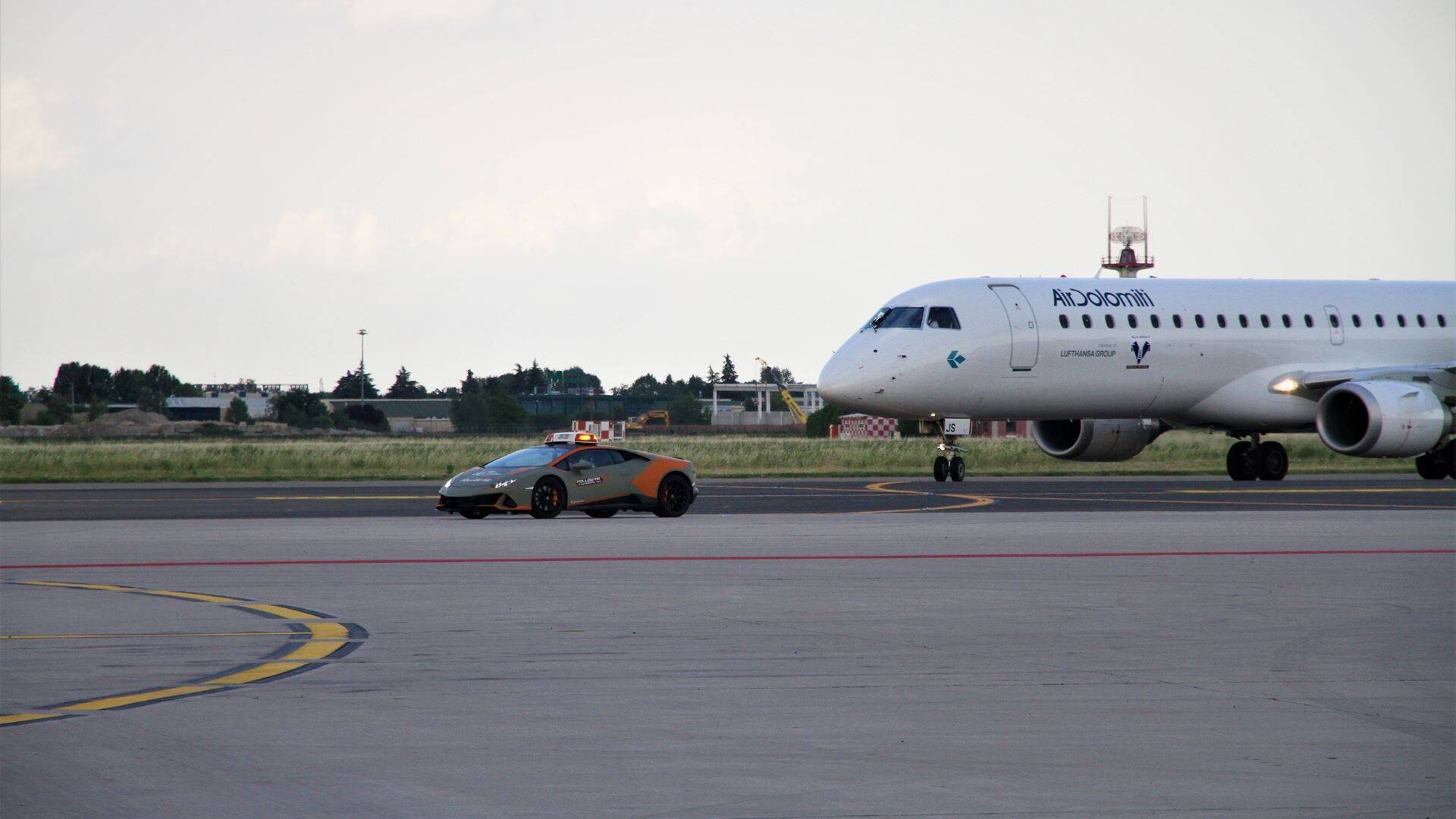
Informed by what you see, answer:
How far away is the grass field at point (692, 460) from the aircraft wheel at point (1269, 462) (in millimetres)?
5022

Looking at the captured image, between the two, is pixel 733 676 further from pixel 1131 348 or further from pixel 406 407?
pixel 406 407

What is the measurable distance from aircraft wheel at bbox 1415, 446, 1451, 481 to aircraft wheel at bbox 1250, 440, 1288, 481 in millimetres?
2803

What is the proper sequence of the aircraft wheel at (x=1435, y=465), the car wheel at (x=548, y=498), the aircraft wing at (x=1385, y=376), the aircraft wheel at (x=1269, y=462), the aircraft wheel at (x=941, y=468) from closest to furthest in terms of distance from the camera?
the car wheel at (x=548, y=498)
the aircraft wheel at (x=941, y=468)
the aircraft wing at (x=1385, y=376)
the aircraft wheel at (x=1435, y=465)
the aircraft wheel at (x=1269, y=462)

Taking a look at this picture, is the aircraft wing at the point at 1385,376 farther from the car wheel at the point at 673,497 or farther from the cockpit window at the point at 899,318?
the car wheel at the point at 673,497

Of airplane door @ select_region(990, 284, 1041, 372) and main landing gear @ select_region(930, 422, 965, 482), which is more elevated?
airplane door @ select_region(990, 284, 1041, 372)

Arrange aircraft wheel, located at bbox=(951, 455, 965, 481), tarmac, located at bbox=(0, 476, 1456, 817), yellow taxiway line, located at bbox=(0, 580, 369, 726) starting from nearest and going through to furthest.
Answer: tarmac, located at bbox=(0, 476, 1456, 817) < yellow taxiway line, located at bbox=(0, 580, 369, 726) < aircraft wheel, located at bbox=(951, 455, 965, 481)

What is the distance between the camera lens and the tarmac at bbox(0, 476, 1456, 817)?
703 cm

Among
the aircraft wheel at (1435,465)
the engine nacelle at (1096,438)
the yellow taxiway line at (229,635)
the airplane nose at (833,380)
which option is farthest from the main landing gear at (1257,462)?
the yellow taxiway line at (229,635)

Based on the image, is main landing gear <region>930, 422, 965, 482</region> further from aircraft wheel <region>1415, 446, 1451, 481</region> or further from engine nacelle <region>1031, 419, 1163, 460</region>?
aircraft wheel <region>1415, 446, 1451, 481</region>

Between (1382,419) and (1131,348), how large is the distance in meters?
5.09

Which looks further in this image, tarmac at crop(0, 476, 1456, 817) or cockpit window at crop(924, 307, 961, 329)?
cockpit window at crop(924, 307, 961, 329)

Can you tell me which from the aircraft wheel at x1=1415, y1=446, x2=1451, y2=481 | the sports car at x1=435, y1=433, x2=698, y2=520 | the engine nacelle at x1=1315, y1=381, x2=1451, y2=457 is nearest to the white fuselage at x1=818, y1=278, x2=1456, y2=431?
the engine nacelle at x1=1315, y1=381, x2=1451, y2=457

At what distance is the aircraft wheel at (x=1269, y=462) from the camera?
1486 inches

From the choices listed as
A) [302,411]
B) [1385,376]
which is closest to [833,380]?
[1385,376]
